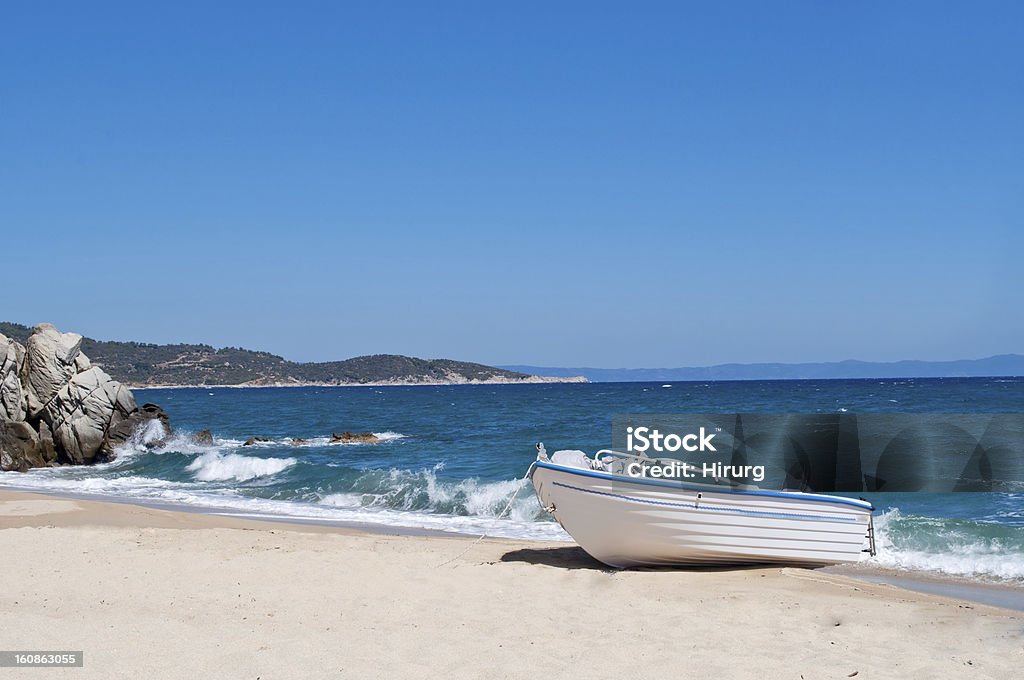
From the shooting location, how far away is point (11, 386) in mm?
27828

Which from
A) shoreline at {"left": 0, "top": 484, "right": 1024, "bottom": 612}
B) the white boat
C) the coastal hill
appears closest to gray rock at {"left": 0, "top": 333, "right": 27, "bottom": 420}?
shoreline at {"left": 0, "top": 484, "right": 1024, "bottom": 612}

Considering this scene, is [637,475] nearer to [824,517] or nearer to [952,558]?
[824,517]

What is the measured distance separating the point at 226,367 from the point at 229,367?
3.04 feet

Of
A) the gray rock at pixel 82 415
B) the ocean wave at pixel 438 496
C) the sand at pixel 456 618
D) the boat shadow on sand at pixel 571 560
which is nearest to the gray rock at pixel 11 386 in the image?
the gray rock at pixel 82 415

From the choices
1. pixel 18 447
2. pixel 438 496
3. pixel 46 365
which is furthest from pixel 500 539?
pixel 46 365

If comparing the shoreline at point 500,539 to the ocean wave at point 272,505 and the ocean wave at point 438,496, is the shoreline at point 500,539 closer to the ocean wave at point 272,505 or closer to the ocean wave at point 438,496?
the ocean wave at point 272,505

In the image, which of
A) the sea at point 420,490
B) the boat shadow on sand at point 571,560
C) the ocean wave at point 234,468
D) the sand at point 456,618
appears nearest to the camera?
the sand at point 456,618

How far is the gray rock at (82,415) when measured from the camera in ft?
92.4

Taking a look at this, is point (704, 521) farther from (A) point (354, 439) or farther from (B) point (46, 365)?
(A) point (354, 439)

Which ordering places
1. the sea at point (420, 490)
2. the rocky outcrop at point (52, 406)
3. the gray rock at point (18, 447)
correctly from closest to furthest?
1. the sea at point (420, 490)
2. the gray rock at point (18, 447)
3. the rocky outcrop at point (52, 406)

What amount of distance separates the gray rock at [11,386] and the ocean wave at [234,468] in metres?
5.79

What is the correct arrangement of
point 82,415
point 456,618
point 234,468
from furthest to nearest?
point 82,415, point 234,468, point 456,618

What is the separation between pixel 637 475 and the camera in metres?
11.2

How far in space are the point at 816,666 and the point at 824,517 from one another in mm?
3928
